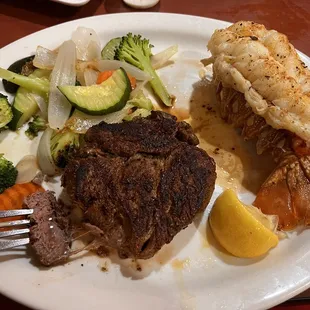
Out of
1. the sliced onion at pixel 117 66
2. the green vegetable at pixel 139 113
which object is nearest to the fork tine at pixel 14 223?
the green vegetable at pixel 139 113

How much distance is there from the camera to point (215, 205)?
308 centimetres

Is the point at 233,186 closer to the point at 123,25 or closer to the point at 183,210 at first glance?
the point at 183,210

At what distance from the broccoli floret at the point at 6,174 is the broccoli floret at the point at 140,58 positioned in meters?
1.48

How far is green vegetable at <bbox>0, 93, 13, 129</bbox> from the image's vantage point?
3371 millimetres

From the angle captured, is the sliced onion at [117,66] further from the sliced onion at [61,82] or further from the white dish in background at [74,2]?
the white dish in background at [74,2]

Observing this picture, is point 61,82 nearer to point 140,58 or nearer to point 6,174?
point 140,58

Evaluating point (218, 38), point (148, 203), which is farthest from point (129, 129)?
point (218, 38)

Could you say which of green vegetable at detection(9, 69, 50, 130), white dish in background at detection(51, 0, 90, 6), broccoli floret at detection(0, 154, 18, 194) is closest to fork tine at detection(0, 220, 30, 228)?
broccoli floret at detection(0, 154, 18, 194)

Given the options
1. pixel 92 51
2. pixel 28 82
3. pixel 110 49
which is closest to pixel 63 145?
pixel 28 82

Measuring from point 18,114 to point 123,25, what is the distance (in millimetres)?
1542

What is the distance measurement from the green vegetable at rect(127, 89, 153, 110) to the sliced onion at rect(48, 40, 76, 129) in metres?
0.56

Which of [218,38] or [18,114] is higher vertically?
[218,38]

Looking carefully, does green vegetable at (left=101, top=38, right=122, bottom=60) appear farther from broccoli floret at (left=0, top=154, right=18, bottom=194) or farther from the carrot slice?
broccoli floret at (left=0, top=154, right=18, bottom=194)

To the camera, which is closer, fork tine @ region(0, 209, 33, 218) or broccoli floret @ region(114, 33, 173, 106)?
fork tine @ region(0, 209, 33, 218)
